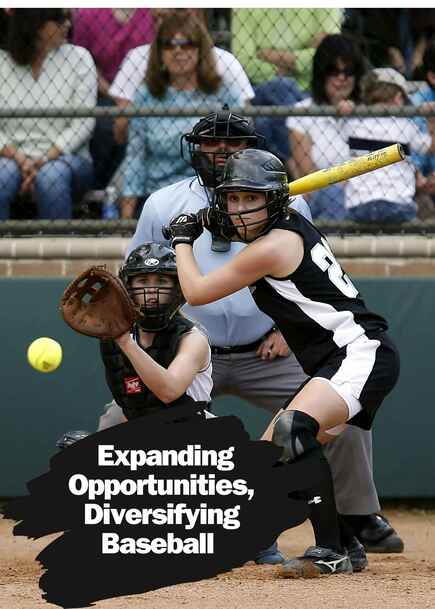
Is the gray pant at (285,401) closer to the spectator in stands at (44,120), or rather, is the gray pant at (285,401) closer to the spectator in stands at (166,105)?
the spectator in stands at (166,105)

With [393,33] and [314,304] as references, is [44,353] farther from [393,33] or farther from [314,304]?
[393,33]

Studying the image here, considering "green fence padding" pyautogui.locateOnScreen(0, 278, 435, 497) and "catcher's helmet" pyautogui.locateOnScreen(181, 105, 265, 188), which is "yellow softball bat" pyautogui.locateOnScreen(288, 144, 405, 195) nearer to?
"catcher's helmet" pyautogui.locateOnScreen(181, 105, 265, 188)

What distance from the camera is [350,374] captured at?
13.8ft

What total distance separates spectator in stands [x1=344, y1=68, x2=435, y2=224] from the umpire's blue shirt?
1229 millimetres

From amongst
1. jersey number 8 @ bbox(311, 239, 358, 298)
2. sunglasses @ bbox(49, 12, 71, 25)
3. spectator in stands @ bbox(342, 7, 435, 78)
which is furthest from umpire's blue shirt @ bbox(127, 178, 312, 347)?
spectator in stands @ bbox(342, 7, 435, 78)

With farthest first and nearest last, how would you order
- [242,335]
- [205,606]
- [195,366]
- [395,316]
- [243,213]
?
[395,316] < [242,335] < [195,366] < [243,213] < [205,606]

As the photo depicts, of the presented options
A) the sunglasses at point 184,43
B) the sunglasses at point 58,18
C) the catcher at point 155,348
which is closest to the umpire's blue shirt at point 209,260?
the catcher at point 155,348

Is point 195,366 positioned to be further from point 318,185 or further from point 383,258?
point 383,258

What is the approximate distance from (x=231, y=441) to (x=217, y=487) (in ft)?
0.49

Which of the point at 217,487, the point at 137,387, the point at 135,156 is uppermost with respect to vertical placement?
the point at 135,156

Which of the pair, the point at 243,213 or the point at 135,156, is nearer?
the point at 243,213

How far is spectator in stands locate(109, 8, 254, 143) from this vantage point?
6.51 metres

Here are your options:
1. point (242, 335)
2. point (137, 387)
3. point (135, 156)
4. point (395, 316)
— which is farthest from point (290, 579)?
point (135, 156)

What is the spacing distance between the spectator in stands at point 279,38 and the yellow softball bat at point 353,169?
2359 mm
